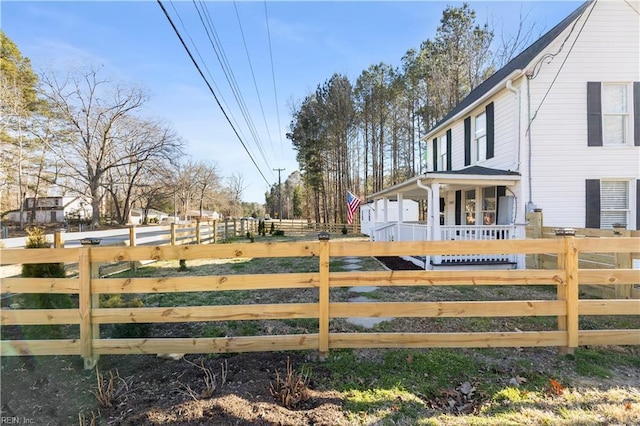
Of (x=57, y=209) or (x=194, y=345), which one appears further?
(x=57, y=209)

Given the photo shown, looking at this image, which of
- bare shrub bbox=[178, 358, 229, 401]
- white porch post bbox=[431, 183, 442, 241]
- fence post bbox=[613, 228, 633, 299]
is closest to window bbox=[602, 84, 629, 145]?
white porch post bbox=[431, 183, 442, 241]

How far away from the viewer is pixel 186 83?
960cm

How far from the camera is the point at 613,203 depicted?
25.9 feet

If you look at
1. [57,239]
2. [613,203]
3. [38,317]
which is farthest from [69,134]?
[613,203]

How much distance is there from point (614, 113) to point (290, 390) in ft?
33.5

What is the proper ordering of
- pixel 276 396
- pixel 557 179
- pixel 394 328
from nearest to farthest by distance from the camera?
pixel 276 396
pixel 394 328
pixel 557 179

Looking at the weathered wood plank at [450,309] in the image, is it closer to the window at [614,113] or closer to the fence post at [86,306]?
the fence post at [86,306]

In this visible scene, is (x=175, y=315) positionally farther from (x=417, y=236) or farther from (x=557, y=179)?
(x=557, y=179)

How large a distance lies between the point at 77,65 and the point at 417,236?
1097 inches

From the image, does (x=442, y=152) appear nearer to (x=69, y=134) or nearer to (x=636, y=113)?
(x=636, y=113)

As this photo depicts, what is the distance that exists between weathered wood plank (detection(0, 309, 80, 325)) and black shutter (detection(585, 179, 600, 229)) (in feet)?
33.6

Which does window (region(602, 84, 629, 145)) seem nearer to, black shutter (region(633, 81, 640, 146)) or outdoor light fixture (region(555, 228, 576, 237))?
black shutter (region(633, 81, 640, 146))

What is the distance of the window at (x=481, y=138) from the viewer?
9.74 meters

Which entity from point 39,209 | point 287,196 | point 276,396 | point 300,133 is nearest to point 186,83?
point 276,396
